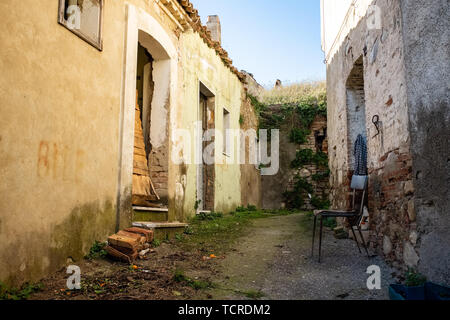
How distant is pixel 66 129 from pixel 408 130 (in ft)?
10.7

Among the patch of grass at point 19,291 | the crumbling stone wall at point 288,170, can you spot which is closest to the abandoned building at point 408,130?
the patch of grass at point 19,291

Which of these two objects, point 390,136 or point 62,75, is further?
point 390,136

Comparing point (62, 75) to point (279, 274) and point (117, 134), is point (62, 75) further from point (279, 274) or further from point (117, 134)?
point (279, 274)

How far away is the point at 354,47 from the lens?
5.13 metres

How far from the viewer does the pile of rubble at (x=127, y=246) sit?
3490mm

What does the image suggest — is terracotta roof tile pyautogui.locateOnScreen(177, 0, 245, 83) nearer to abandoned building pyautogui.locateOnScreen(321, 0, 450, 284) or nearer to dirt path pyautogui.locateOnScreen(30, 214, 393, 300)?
abandoned building pyautogui.locateOnScreen(321, 0, 450, 284)

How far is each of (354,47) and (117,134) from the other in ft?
12.2

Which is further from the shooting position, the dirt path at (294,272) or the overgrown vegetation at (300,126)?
the overgrown vegetation at (300,126)

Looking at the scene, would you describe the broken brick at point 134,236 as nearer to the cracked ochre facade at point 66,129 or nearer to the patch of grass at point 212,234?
the cracked ochre facade at point 66,129

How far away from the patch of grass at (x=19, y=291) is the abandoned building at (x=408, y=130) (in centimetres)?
320

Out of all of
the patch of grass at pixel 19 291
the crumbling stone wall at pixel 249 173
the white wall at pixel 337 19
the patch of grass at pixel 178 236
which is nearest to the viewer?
the patch of grass at pixel 19 291

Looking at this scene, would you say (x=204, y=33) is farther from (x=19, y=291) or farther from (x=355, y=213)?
(x=19, y=291)

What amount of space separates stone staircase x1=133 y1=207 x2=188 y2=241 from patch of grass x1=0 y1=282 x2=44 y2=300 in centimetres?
172
